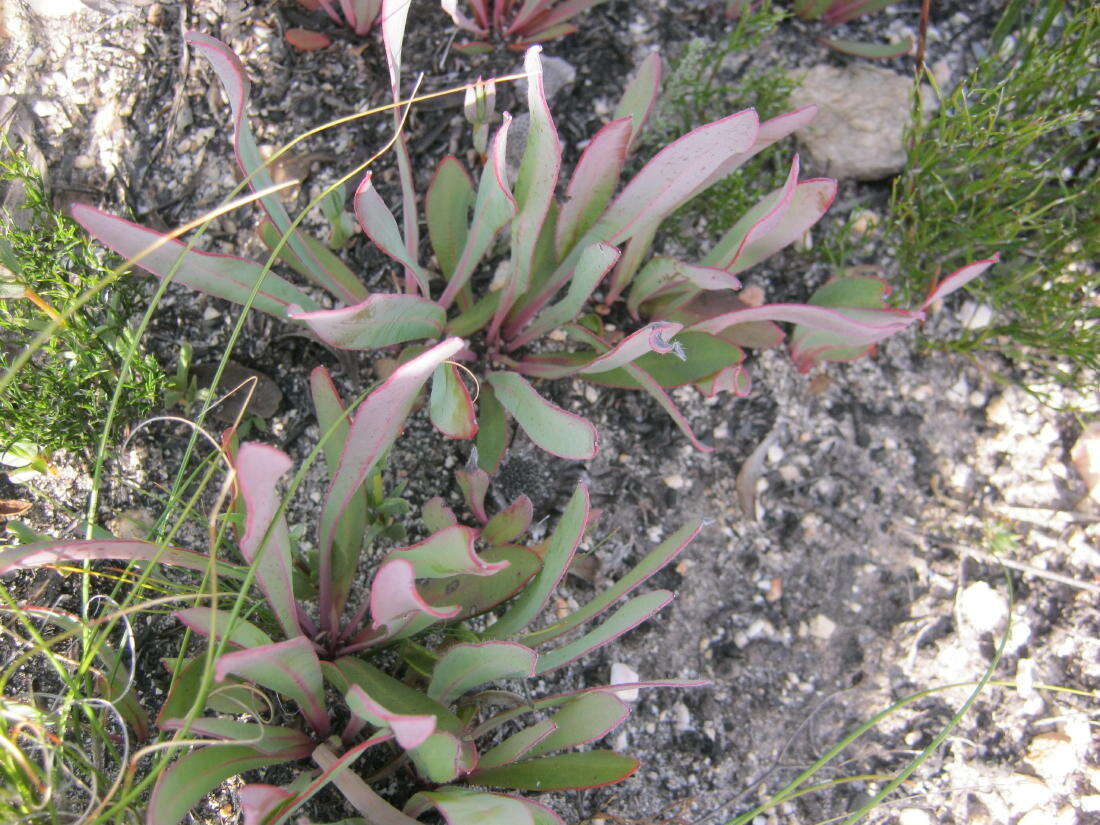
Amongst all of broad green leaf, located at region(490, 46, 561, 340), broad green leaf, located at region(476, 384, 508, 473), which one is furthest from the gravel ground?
broad green leaf, located at region(490, 46, 561, 340)

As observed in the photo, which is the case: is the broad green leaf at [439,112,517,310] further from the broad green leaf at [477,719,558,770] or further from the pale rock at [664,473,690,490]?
the broad green leaf at [477,719,558,770]

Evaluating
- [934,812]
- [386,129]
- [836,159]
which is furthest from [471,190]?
[934,812]

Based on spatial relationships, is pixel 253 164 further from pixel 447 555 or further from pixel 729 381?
pixel 729 381

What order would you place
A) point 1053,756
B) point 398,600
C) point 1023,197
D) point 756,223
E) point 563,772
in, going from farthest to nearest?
1. point 1023,197
2. point 1053,756
3. point 756,223
4. point 563,772
5. point 398,600

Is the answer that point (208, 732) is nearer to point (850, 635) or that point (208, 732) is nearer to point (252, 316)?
point (252, 316)

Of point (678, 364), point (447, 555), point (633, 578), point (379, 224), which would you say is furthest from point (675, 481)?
point (379, 224)

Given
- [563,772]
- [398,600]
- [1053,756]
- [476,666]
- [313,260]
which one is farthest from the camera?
[1053,756]
